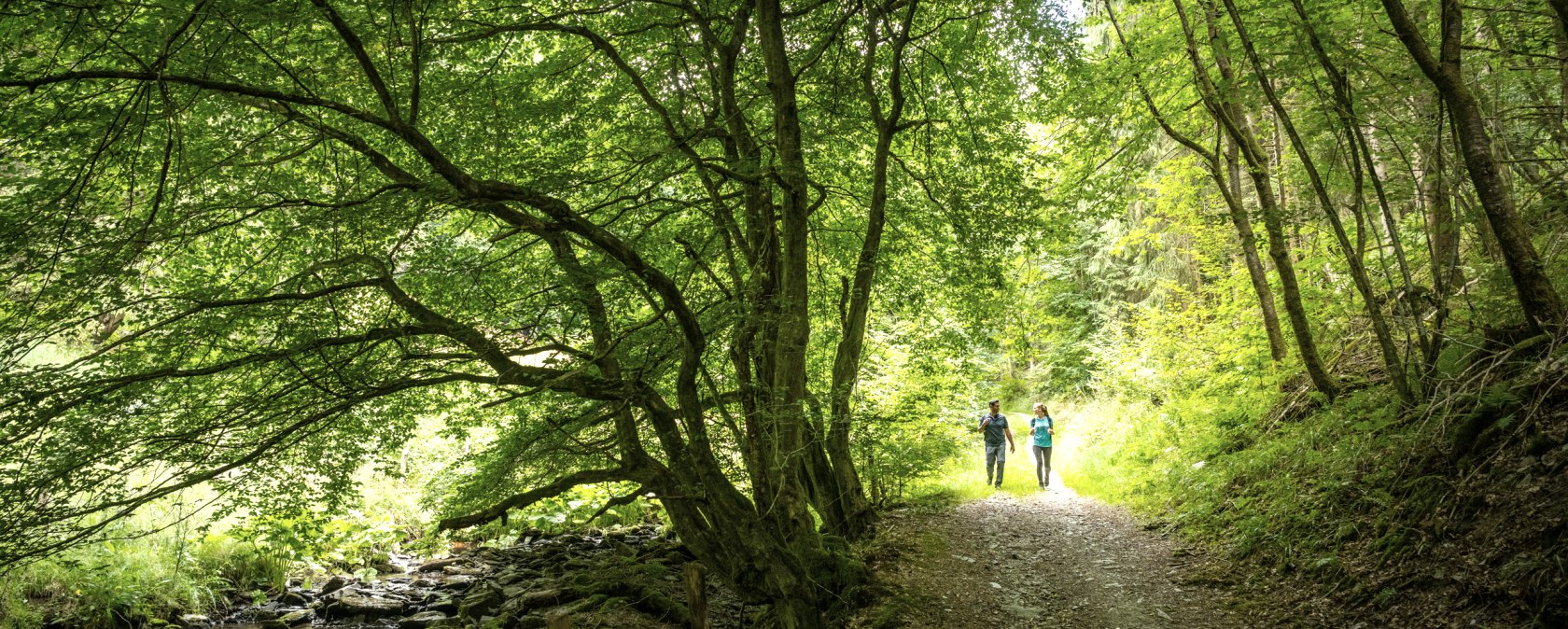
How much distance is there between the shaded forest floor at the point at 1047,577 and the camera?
636 cm

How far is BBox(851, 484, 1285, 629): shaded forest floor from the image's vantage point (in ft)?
20.9

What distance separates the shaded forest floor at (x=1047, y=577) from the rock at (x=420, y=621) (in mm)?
5547

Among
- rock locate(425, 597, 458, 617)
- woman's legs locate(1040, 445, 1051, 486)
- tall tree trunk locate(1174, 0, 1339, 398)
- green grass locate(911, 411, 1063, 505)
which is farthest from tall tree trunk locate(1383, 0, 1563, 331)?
rock locate(425, 597, 458, 617)

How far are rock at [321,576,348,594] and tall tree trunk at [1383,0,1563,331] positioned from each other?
44.7 feet

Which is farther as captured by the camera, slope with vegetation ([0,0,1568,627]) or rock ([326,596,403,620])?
rock ([326,596,403,620])

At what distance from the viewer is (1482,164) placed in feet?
16.1

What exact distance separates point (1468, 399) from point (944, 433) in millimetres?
7502

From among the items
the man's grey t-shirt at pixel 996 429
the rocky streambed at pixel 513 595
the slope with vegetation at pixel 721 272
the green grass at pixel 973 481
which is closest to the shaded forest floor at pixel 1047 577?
the slope with vegetation at pixel 721 272

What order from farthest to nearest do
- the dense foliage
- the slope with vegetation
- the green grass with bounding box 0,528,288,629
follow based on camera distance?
the green grass with bounding box 0,528,288,629
the dense foliage
the slope with vegetation

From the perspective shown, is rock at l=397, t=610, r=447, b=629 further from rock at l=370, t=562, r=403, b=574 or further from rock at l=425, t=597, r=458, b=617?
rock at l=370, t=562, r=403, b=574

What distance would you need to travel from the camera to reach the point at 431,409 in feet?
27.1

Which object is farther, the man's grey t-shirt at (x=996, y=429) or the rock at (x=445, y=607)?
the man's grey t-shirt at (x=996, y=429)

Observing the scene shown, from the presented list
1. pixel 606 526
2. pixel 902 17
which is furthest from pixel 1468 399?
pixel 606 526

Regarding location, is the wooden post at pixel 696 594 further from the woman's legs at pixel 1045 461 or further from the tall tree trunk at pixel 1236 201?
the woman's legs at pixel 1045 461
